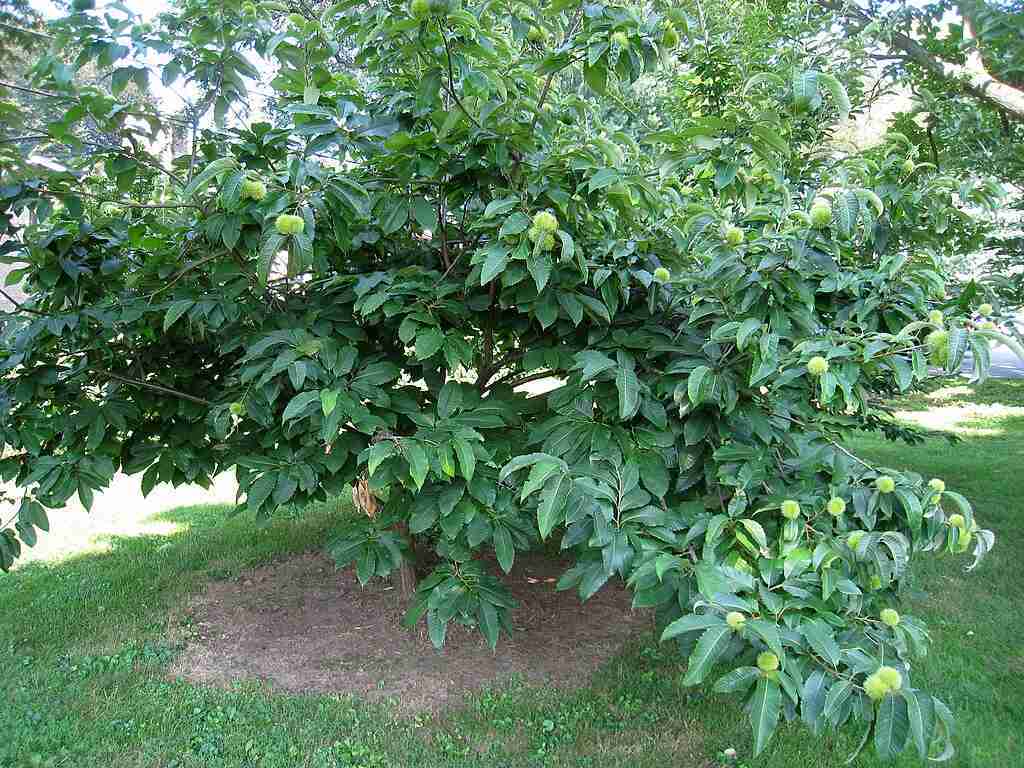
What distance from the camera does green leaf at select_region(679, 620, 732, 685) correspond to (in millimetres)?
1346

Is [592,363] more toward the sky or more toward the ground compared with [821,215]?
more toward the ground

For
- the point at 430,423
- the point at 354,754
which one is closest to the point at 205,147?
the point at 430,423

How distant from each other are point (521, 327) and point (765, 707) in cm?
148

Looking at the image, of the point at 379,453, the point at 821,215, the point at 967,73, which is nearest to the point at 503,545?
the point at 379,453

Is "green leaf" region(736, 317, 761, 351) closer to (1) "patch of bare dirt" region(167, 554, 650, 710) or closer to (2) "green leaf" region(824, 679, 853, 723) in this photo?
(2) "green leaf" region(824, 679, 853, 723)

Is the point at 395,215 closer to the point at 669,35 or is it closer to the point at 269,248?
the point at 269,248

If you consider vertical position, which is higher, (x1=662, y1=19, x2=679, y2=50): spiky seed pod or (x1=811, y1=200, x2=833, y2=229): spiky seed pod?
(x1=662, y1=19, x2=679, y2=50): spiky seed pod

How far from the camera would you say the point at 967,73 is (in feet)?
12.4

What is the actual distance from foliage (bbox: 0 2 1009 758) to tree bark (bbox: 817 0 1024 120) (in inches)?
58.8

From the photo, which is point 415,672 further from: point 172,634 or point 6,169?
point 6,169

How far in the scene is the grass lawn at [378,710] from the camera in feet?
8.73

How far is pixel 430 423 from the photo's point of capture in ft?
7.13

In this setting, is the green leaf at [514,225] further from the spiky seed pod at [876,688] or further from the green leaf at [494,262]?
the spiky seed pod at [876,688]

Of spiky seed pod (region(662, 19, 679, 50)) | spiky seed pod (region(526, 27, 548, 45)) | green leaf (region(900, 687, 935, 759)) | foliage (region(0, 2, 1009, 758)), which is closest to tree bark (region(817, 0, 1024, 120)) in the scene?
foliage (region(0, 2, 1009, 758))
